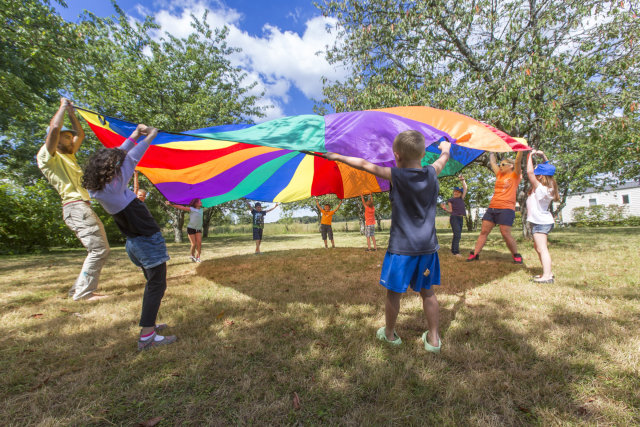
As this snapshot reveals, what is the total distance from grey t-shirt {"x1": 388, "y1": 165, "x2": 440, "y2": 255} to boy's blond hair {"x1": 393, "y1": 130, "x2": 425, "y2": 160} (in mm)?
129

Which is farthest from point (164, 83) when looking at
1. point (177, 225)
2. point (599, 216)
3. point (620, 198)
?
point (620, 198)

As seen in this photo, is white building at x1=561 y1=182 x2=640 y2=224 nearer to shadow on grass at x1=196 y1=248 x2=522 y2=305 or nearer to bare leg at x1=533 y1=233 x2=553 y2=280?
shadow on grass at x1=196 y1=248 x2=522 y2=305

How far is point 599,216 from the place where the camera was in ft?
96.9

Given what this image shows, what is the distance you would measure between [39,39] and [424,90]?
9.82m

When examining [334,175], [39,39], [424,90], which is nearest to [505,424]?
[334,175]

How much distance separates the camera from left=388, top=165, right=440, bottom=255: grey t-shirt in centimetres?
211

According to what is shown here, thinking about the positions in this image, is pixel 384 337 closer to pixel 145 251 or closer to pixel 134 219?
pixel 145 251

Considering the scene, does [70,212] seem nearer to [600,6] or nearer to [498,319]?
[498,319]

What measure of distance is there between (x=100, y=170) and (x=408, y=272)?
2.62 m

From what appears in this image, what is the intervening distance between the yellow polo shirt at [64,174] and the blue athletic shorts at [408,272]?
4166mm

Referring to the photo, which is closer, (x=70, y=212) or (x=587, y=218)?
(x=70, y=212)

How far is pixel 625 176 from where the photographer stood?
17.0 meters

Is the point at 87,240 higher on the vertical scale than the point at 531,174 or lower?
lower

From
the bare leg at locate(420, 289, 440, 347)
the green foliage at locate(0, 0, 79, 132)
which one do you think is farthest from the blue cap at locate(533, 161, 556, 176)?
the green foliage at locate(0, 0, 79, 132)
